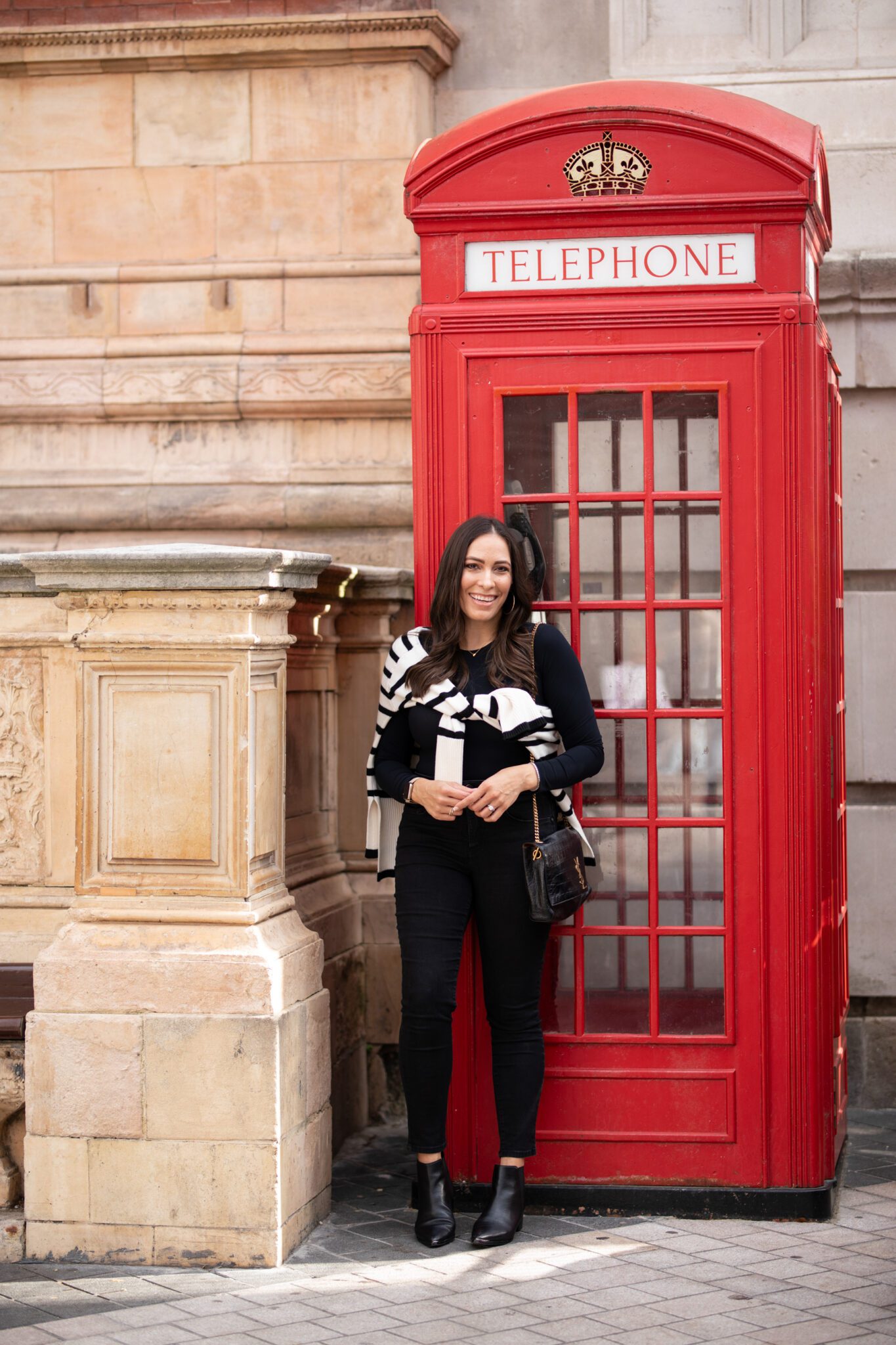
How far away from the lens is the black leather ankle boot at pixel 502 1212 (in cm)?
436

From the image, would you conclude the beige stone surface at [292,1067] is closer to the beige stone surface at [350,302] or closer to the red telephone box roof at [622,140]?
the red telephone box roof at [622,140]

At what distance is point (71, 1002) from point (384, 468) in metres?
2.55

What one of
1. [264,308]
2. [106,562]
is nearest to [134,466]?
[264,308]

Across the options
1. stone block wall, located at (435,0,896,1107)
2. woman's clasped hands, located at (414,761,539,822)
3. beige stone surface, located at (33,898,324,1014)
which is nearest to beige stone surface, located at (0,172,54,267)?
stone block wall, located at (435,0,896,1107)

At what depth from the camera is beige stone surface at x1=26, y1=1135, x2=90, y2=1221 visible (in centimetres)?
433

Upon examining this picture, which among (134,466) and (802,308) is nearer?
(802,308)

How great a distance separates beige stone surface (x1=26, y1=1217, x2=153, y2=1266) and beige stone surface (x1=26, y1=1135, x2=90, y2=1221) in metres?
0.02

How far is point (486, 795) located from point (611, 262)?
1518 mm

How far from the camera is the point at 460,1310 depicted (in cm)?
391

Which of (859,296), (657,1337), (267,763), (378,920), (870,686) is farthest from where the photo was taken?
(870,686)

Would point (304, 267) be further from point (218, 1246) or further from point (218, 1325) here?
point (218, 1325)

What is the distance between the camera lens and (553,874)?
14.2ft

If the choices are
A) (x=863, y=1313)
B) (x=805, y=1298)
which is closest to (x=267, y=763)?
(x=805, y=1298)

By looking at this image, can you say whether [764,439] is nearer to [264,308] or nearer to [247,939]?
[247,939]
